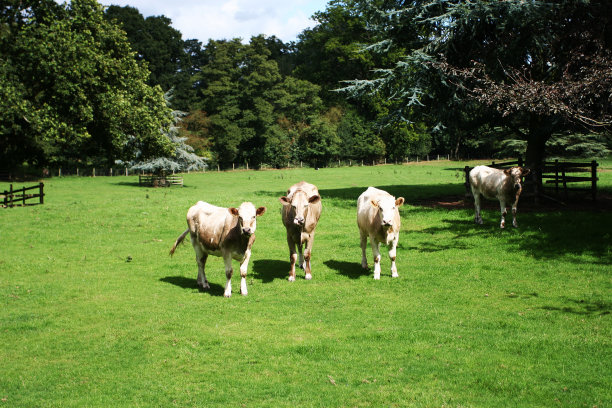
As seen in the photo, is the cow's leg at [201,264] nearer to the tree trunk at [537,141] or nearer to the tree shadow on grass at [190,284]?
the tree shadow on grass at [190,284]

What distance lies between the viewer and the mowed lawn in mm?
6691

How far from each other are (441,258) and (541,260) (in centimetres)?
257

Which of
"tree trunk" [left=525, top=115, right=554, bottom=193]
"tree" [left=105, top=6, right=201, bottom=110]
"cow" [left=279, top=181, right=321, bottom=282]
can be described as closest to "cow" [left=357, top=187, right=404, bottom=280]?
"cow" [left=279, top=181, right=321, bottom=282]

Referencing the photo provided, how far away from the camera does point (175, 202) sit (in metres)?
27.1

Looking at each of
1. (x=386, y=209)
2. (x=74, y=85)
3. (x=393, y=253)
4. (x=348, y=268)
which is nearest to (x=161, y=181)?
(x=74, y=85)

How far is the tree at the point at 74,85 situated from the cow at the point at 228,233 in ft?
90.1

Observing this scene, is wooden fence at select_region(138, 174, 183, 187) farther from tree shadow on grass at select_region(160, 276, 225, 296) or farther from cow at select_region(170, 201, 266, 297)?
cow at select_region(170, 201, 266, 297)

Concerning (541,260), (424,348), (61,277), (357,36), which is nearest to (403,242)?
(541,260)

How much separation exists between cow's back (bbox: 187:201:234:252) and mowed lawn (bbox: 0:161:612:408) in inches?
46.1

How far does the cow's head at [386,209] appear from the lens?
11352 mm

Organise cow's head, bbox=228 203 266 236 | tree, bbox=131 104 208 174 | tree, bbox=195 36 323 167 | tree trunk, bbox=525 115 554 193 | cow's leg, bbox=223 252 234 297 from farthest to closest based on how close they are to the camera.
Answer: tree, bbox=195 36 323 167 → tree, bbox=131 104 208 174 → tree trunk, bbox=525 115 554 193 → cow's leg, bbox=223 252 234 297 → cow's head, bbox=228 203 266 236

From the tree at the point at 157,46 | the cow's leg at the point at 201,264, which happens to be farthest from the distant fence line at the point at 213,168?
the cow's leg at the point at 201,264

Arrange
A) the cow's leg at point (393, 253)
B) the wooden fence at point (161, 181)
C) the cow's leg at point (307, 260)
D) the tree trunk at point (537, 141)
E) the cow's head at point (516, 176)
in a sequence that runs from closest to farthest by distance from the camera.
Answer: the cow's leg at point (393, 253)
the cow's leg at point (307, 260)
the cow's head at point (516, 176)
the tree trunk at point (537, 141)
the wooden fence at point (161, 181)

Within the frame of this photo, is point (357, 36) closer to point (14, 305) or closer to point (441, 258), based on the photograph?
point (441, 258)
